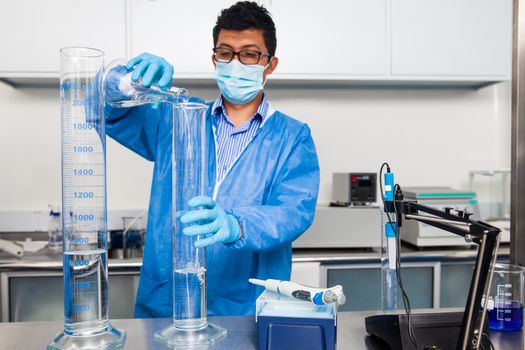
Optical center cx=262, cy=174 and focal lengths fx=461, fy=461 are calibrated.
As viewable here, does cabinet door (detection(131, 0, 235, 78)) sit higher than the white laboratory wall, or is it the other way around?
cabinet door (detection(131, 0, 235, 78))

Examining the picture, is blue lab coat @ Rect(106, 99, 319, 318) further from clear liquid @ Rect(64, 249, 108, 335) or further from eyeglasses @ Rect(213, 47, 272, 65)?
clear liquid @ Rect(64, 249, 108, 335)

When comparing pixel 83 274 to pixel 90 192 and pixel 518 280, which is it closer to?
pixel 90 192

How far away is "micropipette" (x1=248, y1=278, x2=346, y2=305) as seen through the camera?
80 cm

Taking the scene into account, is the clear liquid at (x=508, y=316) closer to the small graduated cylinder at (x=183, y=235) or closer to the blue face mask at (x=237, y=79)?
the small graduated cylinder at (x=183, y=235)

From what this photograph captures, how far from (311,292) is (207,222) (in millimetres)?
236

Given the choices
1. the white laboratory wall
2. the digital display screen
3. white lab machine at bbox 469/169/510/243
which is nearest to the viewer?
the digital display screen

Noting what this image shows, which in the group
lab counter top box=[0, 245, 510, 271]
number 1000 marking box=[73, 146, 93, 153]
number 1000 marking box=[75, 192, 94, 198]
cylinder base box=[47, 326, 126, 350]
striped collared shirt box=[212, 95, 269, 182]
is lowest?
lab counter top box=[0, 245, 510, 271]

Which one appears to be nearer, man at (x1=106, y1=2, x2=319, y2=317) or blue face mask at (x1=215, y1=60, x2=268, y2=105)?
man at (x1=106, y1=2, x2=319, y2=317)

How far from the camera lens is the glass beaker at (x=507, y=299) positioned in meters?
0.97

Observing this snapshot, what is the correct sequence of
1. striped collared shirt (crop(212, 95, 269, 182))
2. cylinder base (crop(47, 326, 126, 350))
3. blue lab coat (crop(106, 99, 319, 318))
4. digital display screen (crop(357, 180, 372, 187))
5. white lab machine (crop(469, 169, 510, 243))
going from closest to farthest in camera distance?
cylinder base (crop(47, 326, 126, 350)) → blue lab coat (crop(106, 99, 319, 318)) → striped collared shirt (crop(212, 95, 269, 182)) → digital display screen (crop(357, 180, 372, 187)) → white lab machine (crop(469, 169, 510, 243))

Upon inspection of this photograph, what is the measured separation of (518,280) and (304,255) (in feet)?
4.19

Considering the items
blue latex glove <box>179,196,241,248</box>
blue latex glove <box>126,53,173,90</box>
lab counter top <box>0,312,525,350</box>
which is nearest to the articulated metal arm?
lab counter top <box>0,312,525,350</box>

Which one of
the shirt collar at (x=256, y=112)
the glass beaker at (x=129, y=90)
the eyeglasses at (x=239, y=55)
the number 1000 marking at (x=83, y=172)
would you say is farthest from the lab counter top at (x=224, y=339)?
the eyeglasses at (x=239, y=55)

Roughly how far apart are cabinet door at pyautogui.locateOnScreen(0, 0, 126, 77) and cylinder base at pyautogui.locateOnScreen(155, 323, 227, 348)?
1731 mm
